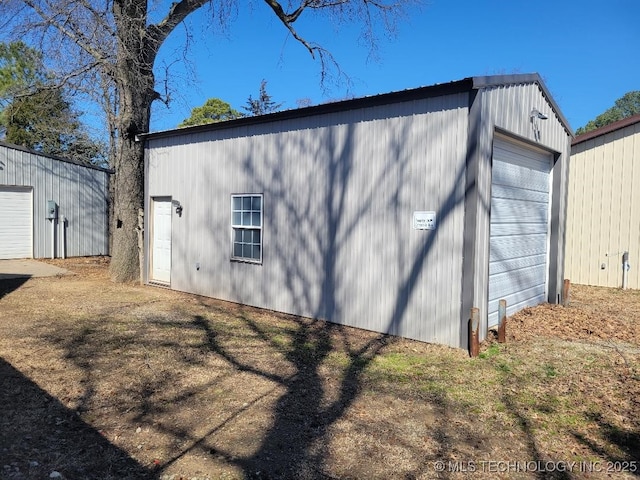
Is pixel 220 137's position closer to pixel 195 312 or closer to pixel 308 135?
pixel 308 135

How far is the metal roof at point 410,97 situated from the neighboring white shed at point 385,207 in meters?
0.03

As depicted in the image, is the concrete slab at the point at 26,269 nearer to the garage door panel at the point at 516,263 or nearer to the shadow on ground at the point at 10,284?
the shadow on ground at the point at 10,284

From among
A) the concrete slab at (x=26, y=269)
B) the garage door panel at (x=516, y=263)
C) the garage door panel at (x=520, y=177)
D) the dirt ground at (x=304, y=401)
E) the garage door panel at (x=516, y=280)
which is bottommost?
the dirt ground at (x=304, y=401)

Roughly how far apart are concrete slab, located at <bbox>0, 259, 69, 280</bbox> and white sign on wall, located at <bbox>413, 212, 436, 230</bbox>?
9.94 meters

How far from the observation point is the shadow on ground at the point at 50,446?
3154 mm

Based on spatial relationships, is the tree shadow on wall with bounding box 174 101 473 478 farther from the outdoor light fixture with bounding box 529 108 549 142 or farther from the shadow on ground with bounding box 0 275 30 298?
the shadow on ground with bounding box 0 275 30 298

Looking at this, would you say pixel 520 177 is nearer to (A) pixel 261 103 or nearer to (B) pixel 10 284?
(B) pixel 10 284

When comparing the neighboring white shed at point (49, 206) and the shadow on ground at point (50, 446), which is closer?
the shadow on ground at point (50, 446)

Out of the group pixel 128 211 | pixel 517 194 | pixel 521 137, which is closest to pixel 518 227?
pixel 517 194

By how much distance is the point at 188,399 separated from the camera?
4.48 metres

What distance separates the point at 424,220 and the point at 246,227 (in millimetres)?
3887

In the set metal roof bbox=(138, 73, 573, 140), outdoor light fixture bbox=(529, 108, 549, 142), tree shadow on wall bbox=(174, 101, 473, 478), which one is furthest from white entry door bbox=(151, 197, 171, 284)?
outdoor light fixture bbox=(529, 108, 549, 142)

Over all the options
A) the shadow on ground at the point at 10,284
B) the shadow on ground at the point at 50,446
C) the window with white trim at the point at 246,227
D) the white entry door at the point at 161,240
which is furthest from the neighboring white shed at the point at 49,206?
the shadow on ground at the point at 50,446

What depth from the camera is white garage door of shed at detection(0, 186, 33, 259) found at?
1495 cm
